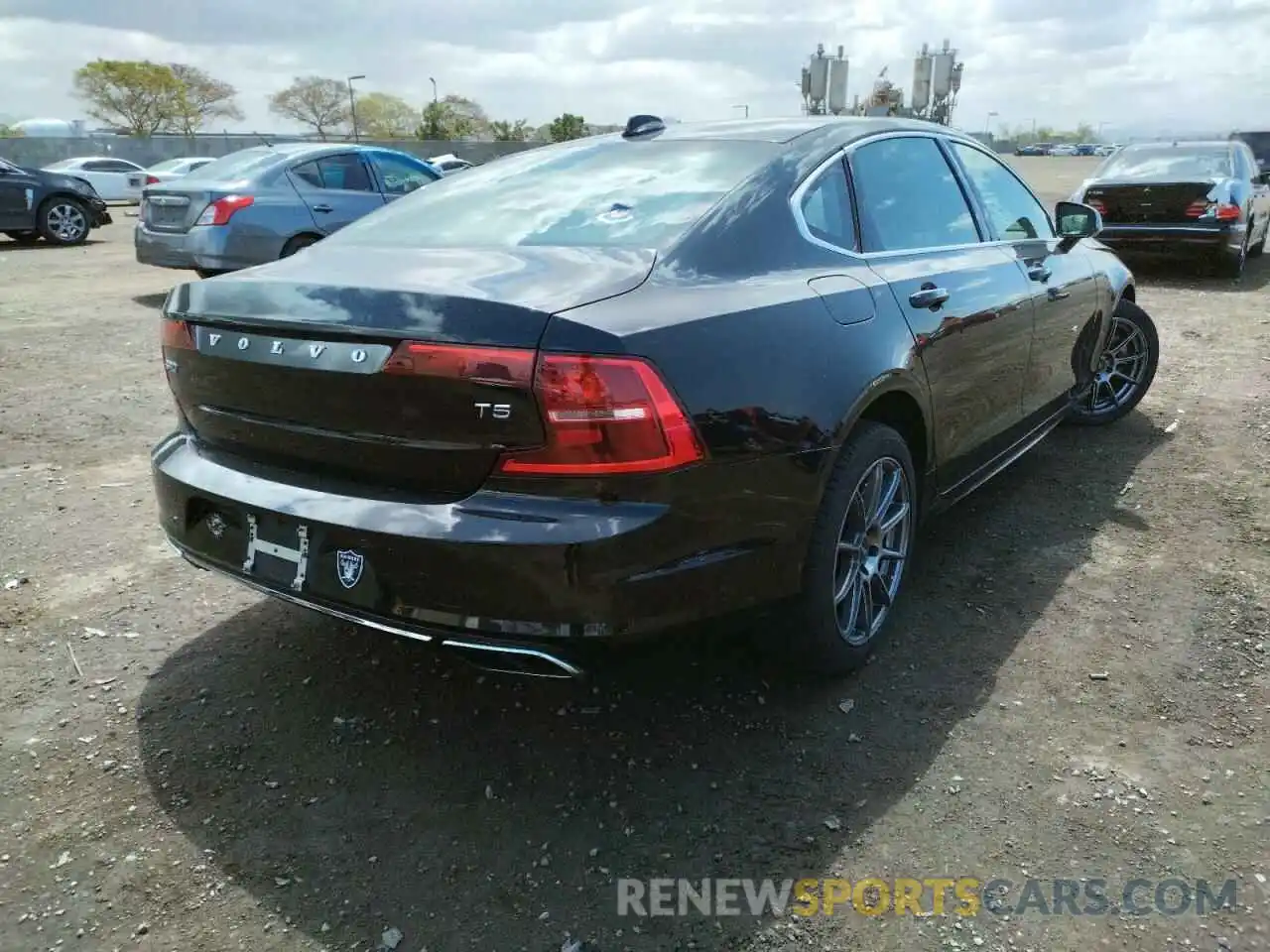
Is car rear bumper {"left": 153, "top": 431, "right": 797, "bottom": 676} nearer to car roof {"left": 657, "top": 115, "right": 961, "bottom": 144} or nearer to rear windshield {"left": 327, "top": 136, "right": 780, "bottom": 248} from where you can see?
rear windshield {"left": 327, "top": 136, "right": 780, "bottom": 248}

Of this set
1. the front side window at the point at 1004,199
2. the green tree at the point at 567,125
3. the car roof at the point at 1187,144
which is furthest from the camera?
the green tree at the point at 567,125

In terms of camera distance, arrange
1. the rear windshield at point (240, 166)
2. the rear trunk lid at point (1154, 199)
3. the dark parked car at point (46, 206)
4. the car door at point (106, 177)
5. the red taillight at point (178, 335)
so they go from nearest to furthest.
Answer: the red taillight at point (178, 335) → the rear windshield at point (240, 166) → the rear trunk lid at point (1154, 199) → the dark parked car at point (46, 206) → the car door at point (106, 177)

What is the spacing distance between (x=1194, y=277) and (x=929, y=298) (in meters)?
9.98

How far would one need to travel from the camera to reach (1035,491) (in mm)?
4535

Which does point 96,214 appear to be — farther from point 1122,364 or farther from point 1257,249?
point 1257,249

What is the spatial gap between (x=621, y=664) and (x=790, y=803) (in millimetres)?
593

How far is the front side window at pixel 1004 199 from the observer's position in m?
3.92

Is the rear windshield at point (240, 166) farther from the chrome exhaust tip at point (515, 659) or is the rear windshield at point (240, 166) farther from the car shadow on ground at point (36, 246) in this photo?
the chrome exhaust tip at point (515, 659)

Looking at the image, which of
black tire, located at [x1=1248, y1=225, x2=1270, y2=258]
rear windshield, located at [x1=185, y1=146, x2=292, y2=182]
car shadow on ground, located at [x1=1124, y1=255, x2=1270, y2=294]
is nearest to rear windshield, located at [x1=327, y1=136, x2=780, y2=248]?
rear windshield, located at [x1=185, y1=146, x2=292, y2=182]

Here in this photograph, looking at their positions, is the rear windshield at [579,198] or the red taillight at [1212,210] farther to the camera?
the red taillight at [1212,210]

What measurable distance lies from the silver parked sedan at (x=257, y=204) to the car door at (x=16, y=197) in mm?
6370

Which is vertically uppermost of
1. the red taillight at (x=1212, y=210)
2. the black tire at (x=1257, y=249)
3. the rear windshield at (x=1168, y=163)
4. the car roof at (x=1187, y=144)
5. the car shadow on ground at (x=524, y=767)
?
the car roof at (x=1187, y=144)

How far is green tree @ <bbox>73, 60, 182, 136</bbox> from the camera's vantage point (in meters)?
68.9

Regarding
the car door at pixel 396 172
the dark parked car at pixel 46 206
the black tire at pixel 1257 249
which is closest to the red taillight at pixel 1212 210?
the black tire at pixel 1257 249
